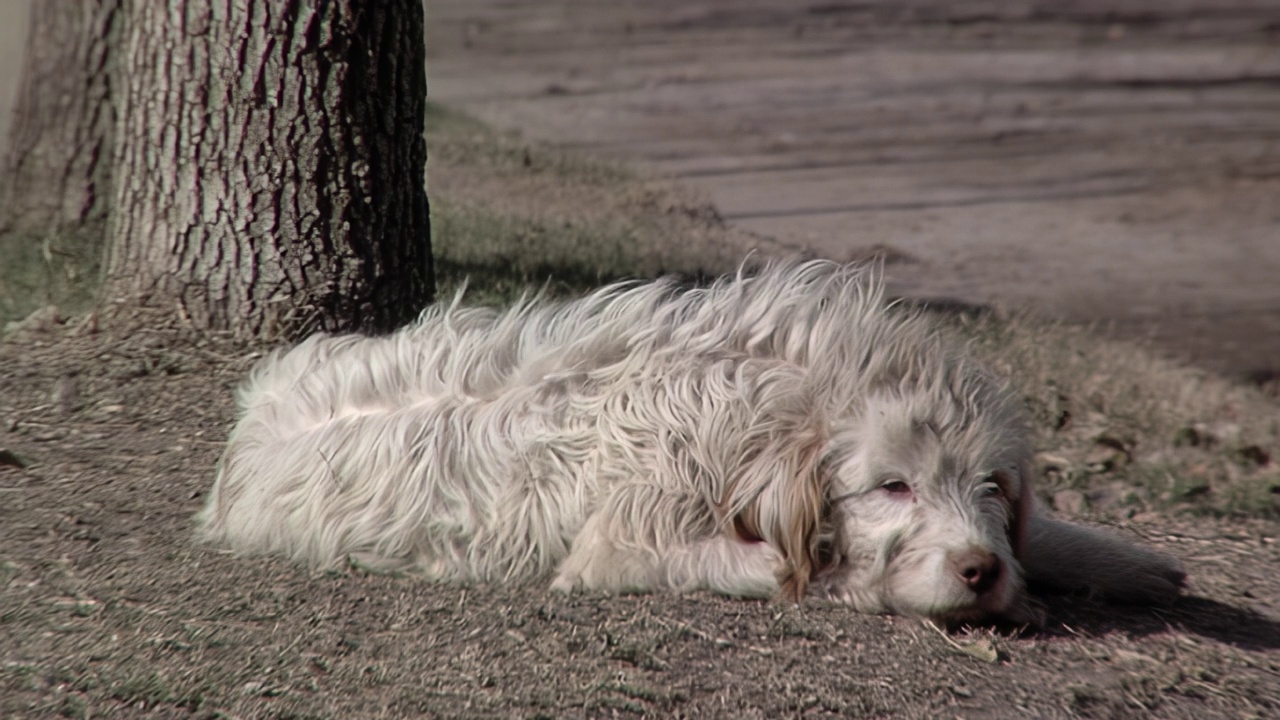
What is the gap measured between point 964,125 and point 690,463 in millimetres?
8332

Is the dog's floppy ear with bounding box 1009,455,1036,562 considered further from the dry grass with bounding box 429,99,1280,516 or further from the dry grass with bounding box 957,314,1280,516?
the dry grass with bounding box 957,314,1280,516

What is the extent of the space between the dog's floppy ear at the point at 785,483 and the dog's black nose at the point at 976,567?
0.37m

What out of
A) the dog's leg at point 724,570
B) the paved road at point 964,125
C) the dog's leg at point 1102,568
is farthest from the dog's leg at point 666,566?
the paved road at point 964,125

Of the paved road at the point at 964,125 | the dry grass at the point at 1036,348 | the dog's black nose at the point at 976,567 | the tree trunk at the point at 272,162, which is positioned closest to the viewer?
the dog's black nose at the point at 976,567

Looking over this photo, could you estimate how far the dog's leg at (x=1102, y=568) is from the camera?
12.4 ft

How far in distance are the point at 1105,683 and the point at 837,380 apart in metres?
0.98

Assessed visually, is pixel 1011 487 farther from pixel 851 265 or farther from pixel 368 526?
pixel 368 526

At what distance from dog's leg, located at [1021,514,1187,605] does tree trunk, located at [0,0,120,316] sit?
4.57 m

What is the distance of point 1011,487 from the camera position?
3.54 meters

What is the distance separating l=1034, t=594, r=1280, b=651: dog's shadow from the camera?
11.6 feet

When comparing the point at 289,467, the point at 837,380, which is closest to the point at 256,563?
the point at 289,467

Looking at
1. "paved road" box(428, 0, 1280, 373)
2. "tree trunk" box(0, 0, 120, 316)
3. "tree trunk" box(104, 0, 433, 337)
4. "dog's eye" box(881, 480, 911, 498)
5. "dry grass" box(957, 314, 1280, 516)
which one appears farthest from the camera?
"paved road" box(428, 0, 1280, 373)

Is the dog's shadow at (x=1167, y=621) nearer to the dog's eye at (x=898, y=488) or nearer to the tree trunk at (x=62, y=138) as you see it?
the dog's eye at (x=898, y=488)

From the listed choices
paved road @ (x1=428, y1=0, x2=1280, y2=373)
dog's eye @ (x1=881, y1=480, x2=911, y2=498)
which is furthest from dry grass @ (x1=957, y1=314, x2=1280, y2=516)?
dog's eye @ (x1=881, y1=480, x2=911, y2=498)
